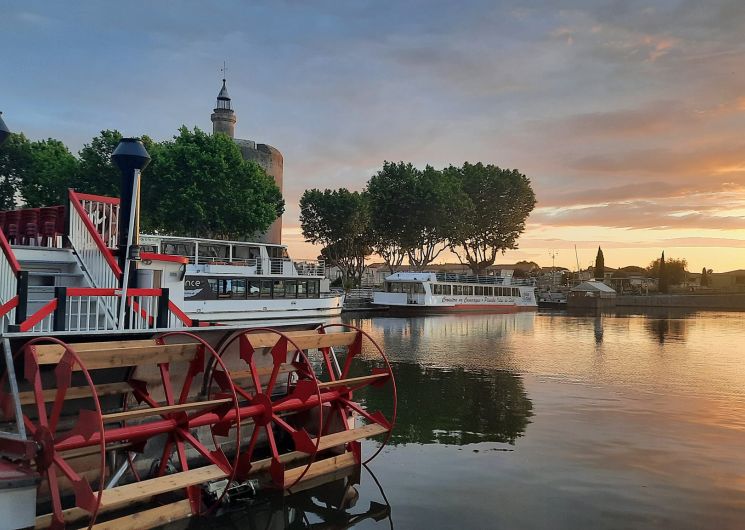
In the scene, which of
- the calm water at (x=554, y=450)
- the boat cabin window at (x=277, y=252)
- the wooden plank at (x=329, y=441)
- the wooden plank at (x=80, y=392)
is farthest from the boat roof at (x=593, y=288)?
the wooden plank at (x=80, y=392)

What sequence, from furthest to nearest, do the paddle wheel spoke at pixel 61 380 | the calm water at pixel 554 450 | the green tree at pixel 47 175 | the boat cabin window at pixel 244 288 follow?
the green tree at pixel 47 175 < the boat cabin window at pixel 244 288 < the calm water at pixel 554 450 < the paddle wheel spoke at pixel 61 380

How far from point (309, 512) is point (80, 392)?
3.70 meters

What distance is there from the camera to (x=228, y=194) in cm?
4181

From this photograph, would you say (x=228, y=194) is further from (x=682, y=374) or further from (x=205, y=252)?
(x=682, y=374)

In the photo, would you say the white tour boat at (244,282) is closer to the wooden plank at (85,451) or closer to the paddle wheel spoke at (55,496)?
the wooden plank at (85,451)

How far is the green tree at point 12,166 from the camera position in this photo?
45094mm

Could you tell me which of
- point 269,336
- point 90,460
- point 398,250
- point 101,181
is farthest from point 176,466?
point 398,250

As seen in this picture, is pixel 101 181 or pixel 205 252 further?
pixel 101 181

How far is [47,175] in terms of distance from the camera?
42.1 meters

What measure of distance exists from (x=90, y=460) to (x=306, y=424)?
4.19 metres

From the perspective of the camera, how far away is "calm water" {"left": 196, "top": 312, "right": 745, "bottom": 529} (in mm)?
8969

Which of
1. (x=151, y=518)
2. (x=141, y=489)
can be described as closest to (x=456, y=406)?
(x=151, y=518)

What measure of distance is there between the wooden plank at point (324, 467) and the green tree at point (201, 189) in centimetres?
3177

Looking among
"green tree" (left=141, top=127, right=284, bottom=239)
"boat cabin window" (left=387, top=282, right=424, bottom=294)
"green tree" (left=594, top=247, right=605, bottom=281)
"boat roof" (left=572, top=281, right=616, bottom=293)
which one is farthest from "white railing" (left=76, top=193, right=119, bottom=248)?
"green tree" (left=594, top=247, right=605, bottom=281)
